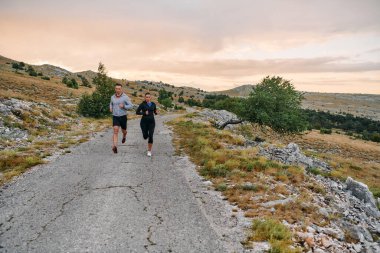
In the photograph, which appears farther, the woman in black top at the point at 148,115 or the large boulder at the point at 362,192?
the woman in black top at the point at 148,115

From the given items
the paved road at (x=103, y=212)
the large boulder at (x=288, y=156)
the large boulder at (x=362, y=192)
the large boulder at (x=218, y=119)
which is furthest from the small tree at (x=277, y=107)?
the paved road at (x=103, y=212)

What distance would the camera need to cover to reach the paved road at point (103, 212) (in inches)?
227

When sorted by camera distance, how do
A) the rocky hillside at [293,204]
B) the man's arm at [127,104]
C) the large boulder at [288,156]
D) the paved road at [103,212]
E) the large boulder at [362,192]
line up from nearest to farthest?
the paved road at [103,212], the rocky hillside at [293,204], the large boulder at [362,192], the man's arm at [127,104], the large boulder at [288,156]

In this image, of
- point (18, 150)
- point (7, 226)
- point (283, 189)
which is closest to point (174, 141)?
point (18, 150)

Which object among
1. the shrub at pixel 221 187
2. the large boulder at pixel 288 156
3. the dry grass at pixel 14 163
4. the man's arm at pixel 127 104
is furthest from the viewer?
the large boulder at pixel 288 156

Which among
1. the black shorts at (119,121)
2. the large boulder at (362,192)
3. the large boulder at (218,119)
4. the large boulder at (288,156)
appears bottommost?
the large boulder at (218,119)

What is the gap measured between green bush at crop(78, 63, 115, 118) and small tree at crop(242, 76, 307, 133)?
16.2 metres

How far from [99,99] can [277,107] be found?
19.9 meters

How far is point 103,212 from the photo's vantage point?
7.14 metres

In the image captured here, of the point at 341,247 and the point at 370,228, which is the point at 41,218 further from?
the point at 370,228

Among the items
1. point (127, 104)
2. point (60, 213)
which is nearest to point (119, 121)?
point (127, 104)

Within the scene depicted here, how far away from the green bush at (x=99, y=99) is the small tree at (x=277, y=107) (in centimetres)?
1622

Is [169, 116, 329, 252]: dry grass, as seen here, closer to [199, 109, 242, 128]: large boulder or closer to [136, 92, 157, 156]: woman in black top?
[136, 92, 157, 156]: woman in black top

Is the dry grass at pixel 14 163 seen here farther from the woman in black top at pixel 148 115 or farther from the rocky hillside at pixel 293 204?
the rocky hillside at pixel 293 204
